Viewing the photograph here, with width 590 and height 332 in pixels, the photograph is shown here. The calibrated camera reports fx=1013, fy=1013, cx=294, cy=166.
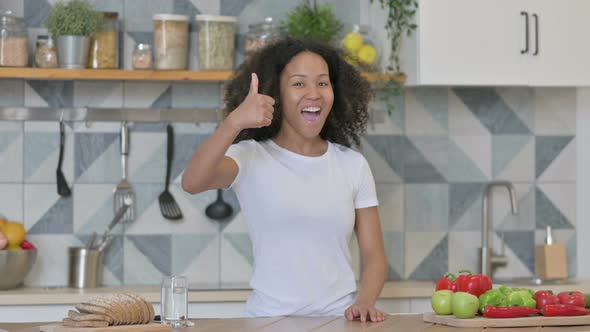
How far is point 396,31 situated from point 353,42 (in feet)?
0.55

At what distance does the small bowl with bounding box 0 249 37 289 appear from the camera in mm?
3557

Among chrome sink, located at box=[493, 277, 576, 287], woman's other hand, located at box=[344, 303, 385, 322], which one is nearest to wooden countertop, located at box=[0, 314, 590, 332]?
woman's other hand, located at box=[344, 303, 385, 322]

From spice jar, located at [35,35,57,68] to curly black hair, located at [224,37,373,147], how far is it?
0.96m

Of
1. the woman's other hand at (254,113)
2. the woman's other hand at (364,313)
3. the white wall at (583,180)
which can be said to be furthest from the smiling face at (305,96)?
the white wall at (583,180)

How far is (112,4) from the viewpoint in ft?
12.9

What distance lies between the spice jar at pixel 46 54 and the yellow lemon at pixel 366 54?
1129 mm

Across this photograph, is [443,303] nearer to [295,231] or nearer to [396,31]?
[295,231]

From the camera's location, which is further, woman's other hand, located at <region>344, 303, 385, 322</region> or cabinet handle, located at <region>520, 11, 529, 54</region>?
cabinet handle, located at <region>520, 11, 529, 54</region>

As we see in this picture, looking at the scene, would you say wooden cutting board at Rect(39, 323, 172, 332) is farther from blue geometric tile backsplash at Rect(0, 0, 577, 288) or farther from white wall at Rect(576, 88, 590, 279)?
white wall at Rect(576, 88, 590, 279)

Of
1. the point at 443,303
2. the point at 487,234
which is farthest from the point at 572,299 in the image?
the point at 487,234

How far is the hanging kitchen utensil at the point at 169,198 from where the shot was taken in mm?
3924

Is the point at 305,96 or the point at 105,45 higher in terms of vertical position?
the point at 105,45

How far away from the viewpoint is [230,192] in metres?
4.01

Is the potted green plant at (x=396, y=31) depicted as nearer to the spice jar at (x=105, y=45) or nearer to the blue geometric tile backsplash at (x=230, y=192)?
the blue geometric tile backsplash at (x=230, y=192)
